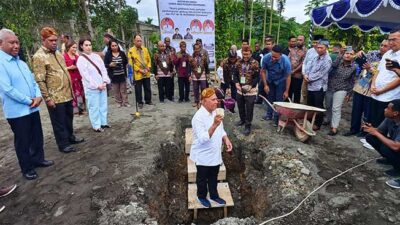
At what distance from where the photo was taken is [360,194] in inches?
131

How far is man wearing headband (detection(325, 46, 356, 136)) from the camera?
504cm

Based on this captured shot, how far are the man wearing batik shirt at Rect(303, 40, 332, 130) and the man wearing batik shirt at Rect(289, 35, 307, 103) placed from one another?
2.51 ft

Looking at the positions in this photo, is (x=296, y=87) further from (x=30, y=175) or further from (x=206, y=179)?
(x=30, y=175)

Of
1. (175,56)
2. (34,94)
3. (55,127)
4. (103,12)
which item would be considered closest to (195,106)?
(175,56)

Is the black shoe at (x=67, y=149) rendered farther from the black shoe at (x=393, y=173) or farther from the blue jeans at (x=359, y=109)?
the blue jeans at (x=359, y=109)

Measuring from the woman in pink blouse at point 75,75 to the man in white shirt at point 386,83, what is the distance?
→ 605 centimetres

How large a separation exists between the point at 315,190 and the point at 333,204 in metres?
0.29

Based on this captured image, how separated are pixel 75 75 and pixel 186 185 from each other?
3835 mm

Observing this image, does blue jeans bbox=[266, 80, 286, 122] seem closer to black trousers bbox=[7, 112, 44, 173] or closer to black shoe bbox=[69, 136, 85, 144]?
black shoe bbox=[69, 136, 85, 144]

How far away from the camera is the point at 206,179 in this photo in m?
3.52

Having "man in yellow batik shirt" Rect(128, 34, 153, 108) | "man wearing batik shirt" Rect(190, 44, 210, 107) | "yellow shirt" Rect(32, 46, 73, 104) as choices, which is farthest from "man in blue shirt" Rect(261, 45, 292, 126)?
"yellow shirt" Rect(32, 46, 73, 104)

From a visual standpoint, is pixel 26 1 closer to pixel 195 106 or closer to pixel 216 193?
pixel 195 106

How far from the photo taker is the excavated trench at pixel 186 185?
3707 millimetres

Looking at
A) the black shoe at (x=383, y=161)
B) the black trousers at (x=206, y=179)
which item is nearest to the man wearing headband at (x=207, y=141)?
the black trousers at (x=206, y=179)
